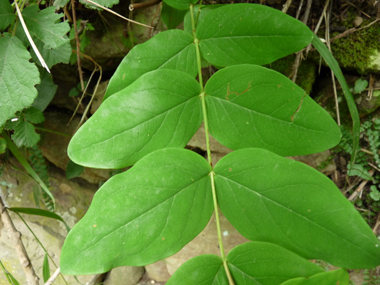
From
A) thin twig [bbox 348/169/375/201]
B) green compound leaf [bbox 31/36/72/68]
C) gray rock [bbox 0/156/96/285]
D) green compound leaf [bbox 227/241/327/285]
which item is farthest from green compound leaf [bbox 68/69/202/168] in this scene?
gray rock [bbox 0/156/96/285]

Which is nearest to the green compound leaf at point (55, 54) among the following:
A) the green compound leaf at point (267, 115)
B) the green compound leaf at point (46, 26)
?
the green compound leaf at point (46, 26)

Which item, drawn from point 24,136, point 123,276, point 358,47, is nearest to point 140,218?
point 24,136

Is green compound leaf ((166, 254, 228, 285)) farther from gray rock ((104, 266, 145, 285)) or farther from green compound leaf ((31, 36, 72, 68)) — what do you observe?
gray rock ((104, 266, 145, 285))

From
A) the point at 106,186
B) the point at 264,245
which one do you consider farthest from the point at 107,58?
the point at 264,245

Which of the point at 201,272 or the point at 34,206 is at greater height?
the point at 201,272

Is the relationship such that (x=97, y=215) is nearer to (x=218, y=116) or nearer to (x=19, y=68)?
(x=218, y=116)

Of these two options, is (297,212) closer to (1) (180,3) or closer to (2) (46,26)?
(1) (180,3)
